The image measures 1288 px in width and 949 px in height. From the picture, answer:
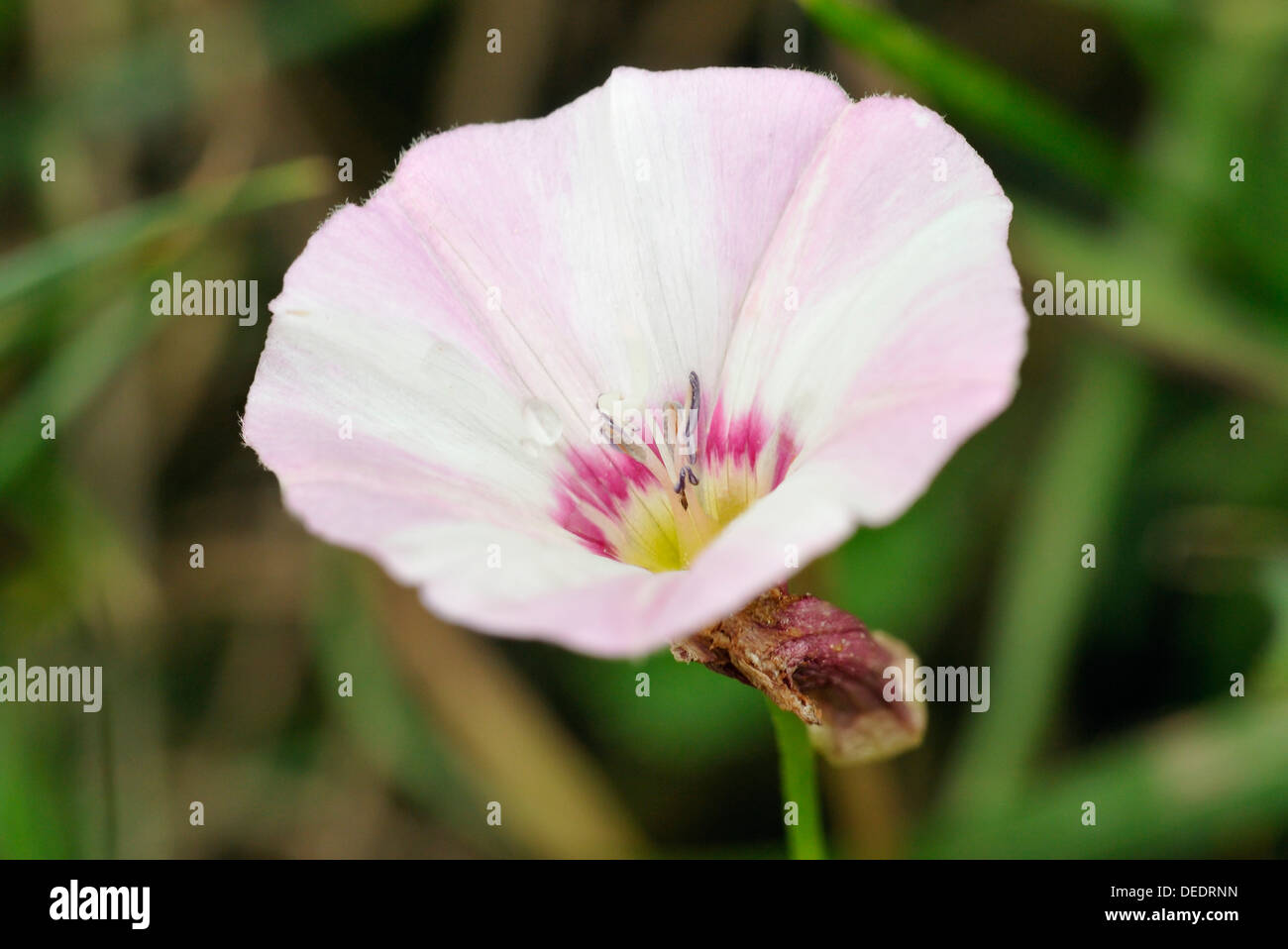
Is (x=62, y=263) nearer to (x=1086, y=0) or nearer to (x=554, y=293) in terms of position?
(x=554, y=293)

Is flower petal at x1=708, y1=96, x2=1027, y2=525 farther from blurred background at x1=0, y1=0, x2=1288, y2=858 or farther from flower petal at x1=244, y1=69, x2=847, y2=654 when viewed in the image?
blurred background at x1=0, y1=0, x2=1288, y2=858

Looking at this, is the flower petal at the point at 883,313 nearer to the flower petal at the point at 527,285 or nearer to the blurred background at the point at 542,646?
the flower petal at the point at 527,285

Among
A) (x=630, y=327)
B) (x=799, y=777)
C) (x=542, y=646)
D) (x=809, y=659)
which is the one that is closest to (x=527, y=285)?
(x=630, y=327)

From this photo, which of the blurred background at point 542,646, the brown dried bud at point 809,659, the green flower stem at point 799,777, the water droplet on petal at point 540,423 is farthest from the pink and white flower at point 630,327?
the blurred background at point 542,646

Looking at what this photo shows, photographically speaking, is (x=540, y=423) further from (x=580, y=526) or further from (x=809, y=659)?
(x=809, y=659)

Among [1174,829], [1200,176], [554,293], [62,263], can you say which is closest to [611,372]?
[554,293]
